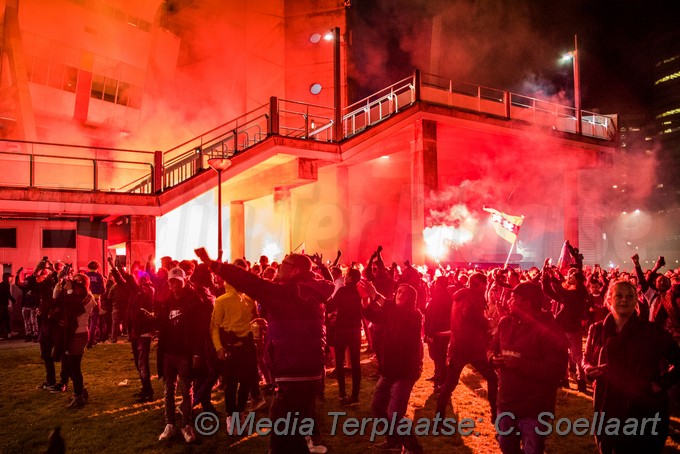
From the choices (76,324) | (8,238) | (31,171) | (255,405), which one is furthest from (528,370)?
(8,238)

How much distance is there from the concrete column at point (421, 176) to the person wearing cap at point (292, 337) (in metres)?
13.6

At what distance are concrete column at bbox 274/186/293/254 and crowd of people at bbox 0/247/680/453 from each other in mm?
10736

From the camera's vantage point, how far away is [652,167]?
312ft

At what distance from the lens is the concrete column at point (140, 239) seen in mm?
17391

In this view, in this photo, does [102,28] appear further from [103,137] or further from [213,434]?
[213,434]

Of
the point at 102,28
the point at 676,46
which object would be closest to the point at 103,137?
the point at 102,28

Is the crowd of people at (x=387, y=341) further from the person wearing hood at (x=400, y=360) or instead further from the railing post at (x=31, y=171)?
the railing post at (x=31, y=171)

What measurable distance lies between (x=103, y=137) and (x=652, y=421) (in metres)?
31.9

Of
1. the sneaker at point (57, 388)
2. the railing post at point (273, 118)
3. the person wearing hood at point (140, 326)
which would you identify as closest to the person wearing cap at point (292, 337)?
the person wearing hood at point (140, 326)

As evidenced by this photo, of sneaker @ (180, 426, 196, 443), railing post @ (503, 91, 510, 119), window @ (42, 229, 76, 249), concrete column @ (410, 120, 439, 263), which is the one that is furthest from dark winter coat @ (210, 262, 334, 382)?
railing post @ (503, 91, 510, 119)

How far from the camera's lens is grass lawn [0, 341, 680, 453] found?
5551mm

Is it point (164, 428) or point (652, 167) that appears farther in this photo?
point (652, 167)

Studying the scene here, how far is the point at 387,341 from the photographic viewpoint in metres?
5.06

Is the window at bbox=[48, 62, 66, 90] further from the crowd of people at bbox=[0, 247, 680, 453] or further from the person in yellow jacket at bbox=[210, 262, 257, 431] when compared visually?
the person in yellow jacket at bbox=[210, 262, 257, 431]
